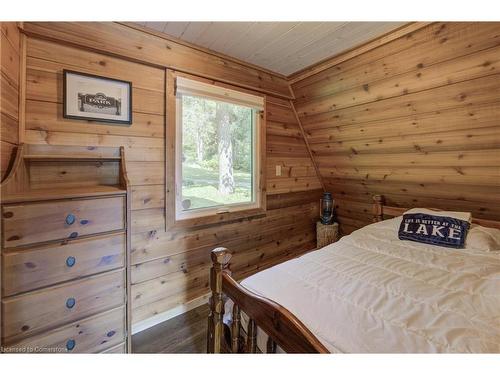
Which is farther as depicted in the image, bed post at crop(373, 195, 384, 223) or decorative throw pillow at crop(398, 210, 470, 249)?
bed post at crop(373, 195, 384, 223)

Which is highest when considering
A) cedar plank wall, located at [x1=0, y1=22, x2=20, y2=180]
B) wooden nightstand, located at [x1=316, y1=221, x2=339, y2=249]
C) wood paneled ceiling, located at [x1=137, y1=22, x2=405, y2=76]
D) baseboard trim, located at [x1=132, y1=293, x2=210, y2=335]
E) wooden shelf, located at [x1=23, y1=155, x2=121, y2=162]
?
wood paneled ceiling, located at [x1=137, y1=22, x2=405, y2=76]

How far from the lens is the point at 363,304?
110 centimetres

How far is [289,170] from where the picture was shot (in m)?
2.81

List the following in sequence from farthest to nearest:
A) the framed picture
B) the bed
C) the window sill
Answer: the window sill, the framed picture, the bed

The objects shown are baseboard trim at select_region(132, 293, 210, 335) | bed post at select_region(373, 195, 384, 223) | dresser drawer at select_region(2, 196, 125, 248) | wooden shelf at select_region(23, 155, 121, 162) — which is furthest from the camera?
bed post at select_region(373, 195, 384, 223)

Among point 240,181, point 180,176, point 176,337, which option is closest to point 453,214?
point 240,181

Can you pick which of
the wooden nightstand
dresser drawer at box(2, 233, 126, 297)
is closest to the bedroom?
dresser drawer at box(2, 233, 126, 297)

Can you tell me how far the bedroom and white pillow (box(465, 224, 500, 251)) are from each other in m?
0.01

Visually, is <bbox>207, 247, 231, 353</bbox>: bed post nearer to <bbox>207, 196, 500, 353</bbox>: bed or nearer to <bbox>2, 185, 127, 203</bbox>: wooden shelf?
<bbox>207, 196, 500, 353</bbox>: bed

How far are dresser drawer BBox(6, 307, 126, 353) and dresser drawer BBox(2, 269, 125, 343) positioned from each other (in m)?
0.04

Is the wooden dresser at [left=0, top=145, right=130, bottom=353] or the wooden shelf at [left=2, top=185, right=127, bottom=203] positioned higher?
the wooden shelf at [left=2, top=185, right=127, bottom=203]

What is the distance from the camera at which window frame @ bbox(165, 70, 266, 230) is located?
1.87 metres
